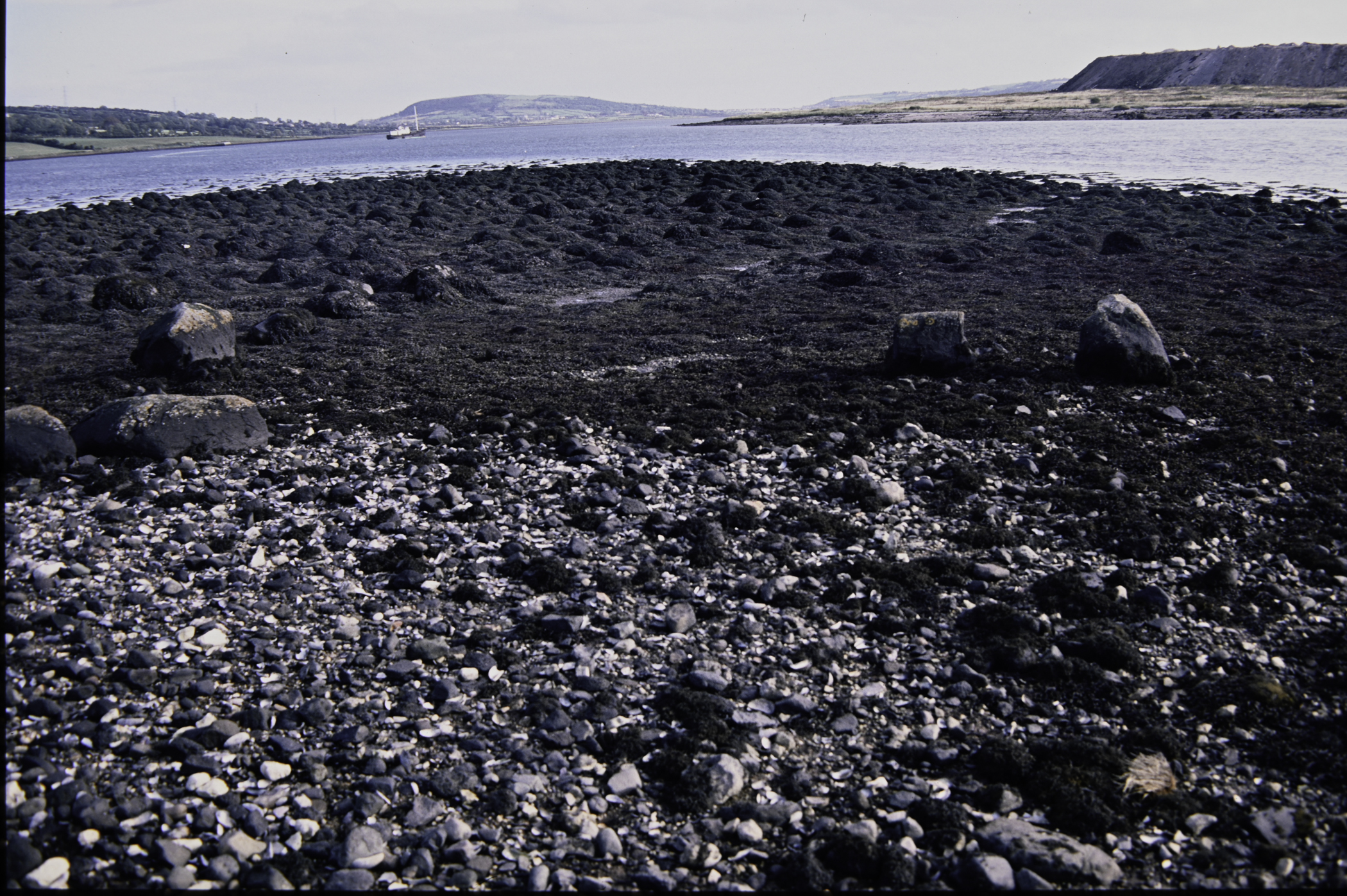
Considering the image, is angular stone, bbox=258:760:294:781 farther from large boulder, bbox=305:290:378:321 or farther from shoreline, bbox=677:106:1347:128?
shoreline, bbox=677:106:1347:128

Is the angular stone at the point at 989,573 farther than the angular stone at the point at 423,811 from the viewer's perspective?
Yes

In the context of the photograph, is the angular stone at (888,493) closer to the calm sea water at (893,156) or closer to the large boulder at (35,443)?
the large boulder at (35,443)

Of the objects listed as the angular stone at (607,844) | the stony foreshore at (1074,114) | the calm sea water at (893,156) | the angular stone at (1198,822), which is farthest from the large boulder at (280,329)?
the stony foreshore at (1074,114)

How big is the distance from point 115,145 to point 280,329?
416ft

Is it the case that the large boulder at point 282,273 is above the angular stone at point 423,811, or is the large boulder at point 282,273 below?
above

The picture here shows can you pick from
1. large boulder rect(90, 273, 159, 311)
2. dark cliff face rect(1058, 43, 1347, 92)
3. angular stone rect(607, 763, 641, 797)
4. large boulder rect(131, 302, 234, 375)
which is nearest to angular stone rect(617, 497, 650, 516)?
angular stone rect(607, 763, 641, 797)

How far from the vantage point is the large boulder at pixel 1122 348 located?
11.4 meters

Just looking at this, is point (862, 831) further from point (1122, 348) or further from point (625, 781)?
point (1122, 348)

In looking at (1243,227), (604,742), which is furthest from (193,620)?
(1243,227)

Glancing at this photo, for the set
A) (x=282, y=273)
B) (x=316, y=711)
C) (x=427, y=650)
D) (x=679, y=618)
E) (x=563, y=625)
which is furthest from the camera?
(x=282, y=273)

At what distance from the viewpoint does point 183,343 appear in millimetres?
12422

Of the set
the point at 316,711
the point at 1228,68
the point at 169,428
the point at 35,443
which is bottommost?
the point at 316,711

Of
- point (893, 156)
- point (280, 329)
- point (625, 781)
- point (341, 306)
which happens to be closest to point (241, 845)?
point (625, 781)

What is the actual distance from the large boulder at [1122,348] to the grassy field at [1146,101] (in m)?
97.4
